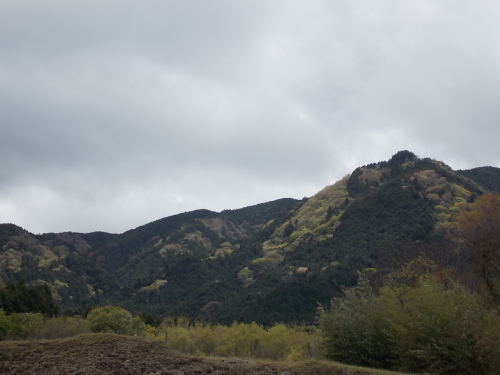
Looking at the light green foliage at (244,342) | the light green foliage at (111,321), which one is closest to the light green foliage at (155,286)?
the light green foliage at (244,342)

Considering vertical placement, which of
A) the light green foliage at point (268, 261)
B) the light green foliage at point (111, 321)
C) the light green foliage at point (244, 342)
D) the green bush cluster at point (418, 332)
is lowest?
the light green foliage at point (244, 342)

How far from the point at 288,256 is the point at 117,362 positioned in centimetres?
12104

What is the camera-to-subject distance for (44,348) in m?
22.4

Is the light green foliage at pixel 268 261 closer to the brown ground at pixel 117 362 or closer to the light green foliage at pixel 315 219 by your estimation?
the light green foliage at pixel 315 219

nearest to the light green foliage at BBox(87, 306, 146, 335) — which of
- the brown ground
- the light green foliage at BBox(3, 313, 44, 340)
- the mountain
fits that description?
the brown ground

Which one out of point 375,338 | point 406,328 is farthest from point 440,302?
point 375,338

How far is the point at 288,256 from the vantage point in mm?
138750

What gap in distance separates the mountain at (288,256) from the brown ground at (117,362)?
64.2 metres

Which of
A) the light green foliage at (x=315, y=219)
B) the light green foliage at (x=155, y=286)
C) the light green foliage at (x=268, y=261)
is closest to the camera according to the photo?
the light green foliage at (x=268, y=261)

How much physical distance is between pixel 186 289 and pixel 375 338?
129 metres

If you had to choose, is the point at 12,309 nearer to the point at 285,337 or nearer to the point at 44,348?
the point at 285,337

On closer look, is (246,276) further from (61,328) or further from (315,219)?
(61,328)

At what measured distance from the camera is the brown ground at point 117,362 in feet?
60.8

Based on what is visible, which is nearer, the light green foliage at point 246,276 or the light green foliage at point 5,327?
the light green foliage at point 5,327
